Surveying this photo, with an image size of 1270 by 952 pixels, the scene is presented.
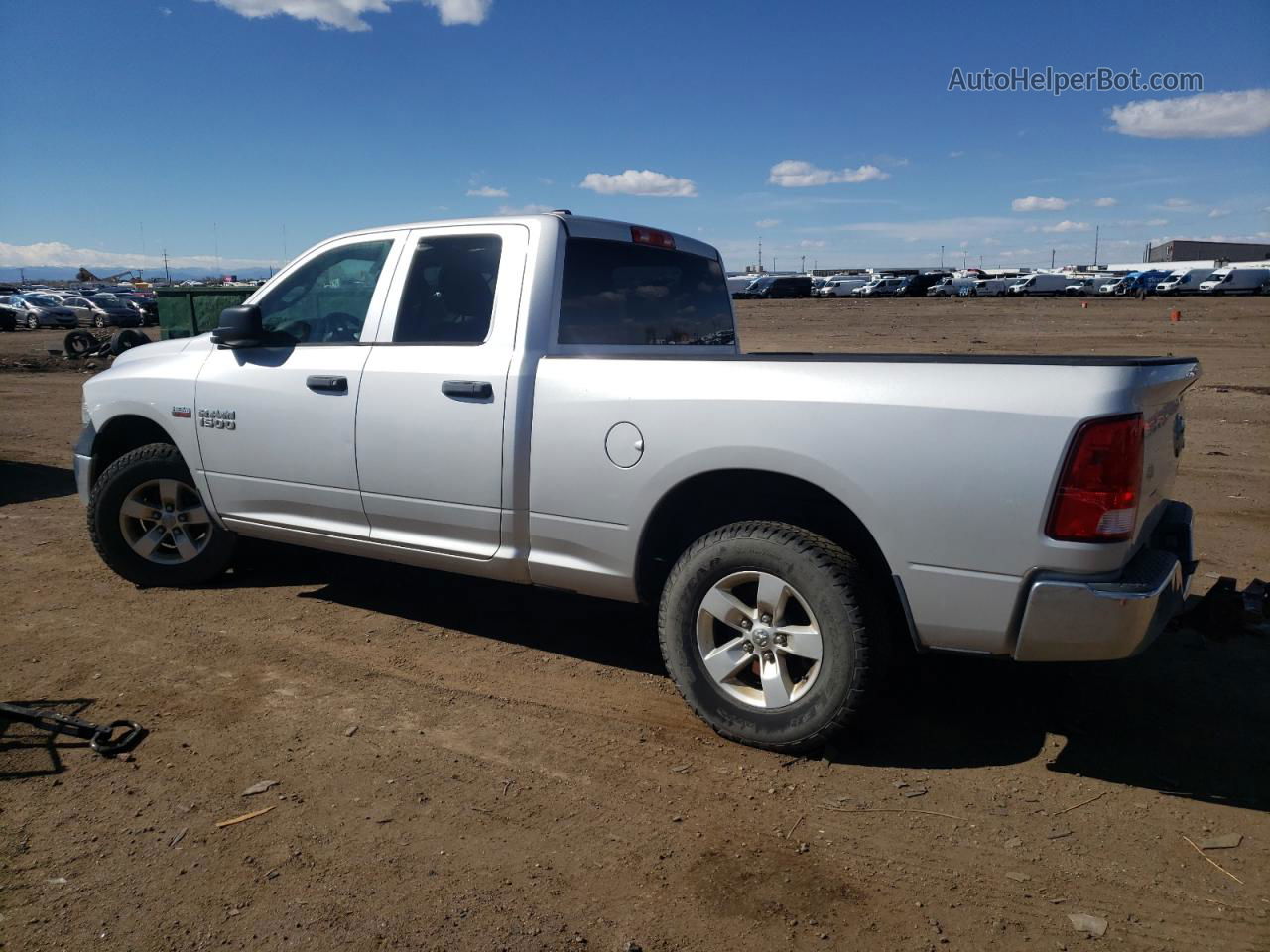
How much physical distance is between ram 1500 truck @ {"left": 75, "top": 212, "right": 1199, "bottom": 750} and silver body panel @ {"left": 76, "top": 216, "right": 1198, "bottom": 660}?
0.04ft

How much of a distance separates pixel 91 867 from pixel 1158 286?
6757 centimetres

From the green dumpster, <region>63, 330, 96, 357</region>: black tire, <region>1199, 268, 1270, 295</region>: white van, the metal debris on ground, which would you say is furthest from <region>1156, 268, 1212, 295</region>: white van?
the metal debris on ground

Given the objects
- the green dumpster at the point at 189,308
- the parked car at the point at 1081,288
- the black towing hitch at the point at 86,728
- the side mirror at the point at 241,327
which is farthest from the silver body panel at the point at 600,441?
the parked car at the point at 1081,288

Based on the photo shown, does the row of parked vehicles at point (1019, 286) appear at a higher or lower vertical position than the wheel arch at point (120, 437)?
higher

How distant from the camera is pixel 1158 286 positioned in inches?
2371

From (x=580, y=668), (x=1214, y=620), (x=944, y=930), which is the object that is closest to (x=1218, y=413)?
(x=1214, y=620)

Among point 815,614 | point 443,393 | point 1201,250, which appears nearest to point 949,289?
point 443,393

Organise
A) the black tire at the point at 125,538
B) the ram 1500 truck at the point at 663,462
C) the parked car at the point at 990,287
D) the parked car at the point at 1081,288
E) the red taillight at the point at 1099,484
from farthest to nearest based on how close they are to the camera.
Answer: the parked car at the point at 990,287
the parked car at the point at 1081,288
the black tire at the point at 125,538
the ram 1500 truck at the point at 663,462
the red taillight at the point at 1099,484

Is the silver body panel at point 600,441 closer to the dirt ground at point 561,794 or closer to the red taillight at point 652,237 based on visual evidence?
the red taillight at point 652,237

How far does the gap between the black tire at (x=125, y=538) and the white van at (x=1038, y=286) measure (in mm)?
64110

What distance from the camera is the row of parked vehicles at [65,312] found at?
42.2 m

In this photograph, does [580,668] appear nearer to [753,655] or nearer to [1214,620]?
[753,655]

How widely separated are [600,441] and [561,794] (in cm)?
135

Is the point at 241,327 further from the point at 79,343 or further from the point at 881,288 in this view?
the point at 881,288
